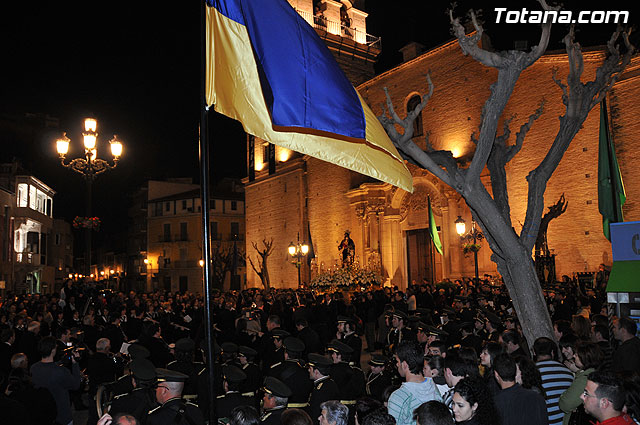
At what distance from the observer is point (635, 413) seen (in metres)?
3.77

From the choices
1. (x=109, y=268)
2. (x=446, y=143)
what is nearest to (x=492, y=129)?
(x=446, y=143)

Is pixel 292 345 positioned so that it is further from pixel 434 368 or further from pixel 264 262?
pixel 264 262

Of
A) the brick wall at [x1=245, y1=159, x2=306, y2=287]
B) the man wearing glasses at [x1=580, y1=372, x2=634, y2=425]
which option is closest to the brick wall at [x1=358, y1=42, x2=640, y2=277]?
the brick wall at [x1=245, y1=159, x2=306, y2=287]

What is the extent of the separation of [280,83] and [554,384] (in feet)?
12.6

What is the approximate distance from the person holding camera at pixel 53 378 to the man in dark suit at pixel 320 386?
3.07 m

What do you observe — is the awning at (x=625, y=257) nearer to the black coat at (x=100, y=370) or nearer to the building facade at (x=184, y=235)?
the black coat at (x=100, y=370)

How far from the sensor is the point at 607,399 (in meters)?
3.45

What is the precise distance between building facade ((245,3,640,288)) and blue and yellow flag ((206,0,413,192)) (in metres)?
10.4

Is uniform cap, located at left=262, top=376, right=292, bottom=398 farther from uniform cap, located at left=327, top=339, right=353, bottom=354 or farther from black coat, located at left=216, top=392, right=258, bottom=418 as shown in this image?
uniform cap, located at left=327, top=339, right=353, bottom=354

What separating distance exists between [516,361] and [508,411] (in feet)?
1.76

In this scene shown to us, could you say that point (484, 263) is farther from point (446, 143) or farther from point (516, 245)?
point (516, 245)

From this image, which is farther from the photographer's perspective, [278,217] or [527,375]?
[278,217]

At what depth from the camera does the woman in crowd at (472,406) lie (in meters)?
3.67

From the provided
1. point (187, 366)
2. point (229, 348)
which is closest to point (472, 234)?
point (229, 348)
